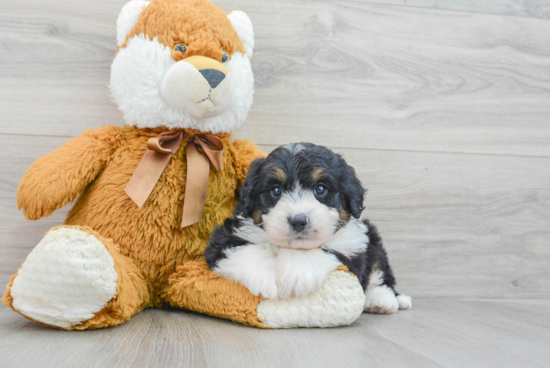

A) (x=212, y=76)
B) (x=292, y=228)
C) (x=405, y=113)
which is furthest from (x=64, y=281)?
(x=405, y=113)

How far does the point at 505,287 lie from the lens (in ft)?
7.30

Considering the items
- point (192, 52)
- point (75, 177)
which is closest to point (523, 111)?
point (192, 52)

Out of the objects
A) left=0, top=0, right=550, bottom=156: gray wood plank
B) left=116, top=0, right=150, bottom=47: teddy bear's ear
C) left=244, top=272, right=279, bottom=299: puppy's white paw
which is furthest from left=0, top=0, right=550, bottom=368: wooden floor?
left=244, top=272, right=279, bottom=299: puppy's white paw

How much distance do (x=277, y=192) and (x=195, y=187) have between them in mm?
329

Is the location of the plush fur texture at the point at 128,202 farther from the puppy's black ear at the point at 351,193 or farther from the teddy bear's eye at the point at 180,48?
the puppy's black ear at the point at 351,193

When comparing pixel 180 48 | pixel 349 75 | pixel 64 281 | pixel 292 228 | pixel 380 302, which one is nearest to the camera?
pixel 64 281

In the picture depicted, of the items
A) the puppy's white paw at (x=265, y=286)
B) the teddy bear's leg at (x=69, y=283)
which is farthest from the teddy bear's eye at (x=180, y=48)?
the puppy's white paw at (x=265, y=286)

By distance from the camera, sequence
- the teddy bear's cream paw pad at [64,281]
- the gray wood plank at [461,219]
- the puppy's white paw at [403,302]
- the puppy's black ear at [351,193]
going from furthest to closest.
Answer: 1. the gray wood plank at [461,219]
2. the puppy's white paw at [403,302]
3. the puppy's black ear at [351,193]
4. the teddy bear's cream paw pad at [64,281]

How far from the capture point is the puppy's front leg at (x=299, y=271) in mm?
1312

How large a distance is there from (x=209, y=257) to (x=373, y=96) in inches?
45.2

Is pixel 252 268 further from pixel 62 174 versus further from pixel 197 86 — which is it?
pixel 62 174

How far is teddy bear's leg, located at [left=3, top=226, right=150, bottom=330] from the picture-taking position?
1.20 metres

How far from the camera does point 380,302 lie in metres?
1.68

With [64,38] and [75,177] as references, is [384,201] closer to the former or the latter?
[75,177]
